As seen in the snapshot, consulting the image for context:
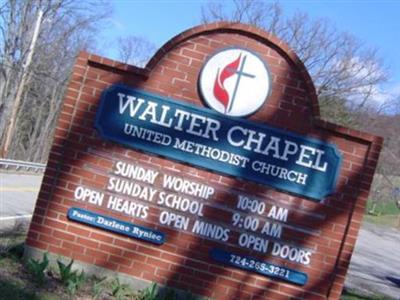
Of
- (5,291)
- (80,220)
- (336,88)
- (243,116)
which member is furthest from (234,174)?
(336,88)

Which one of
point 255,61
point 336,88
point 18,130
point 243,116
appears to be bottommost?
point 18,130

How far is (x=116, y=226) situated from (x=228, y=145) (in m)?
1.53

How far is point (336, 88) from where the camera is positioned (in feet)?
119

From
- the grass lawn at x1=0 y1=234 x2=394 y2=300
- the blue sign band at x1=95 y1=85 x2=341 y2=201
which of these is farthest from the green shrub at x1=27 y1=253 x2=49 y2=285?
the blue sign band at x1=95 y1=85 x2=341 y2=201

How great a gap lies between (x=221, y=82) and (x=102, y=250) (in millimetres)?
2288

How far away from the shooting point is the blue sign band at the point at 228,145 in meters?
7.23

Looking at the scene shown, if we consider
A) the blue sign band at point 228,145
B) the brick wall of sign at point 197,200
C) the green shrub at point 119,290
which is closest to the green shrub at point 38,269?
the brick wall of sign at point 197,200

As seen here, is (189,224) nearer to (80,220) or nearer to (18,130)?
(80,220)

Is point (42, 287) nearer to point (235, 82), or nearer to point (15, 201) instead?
point (235, 82)

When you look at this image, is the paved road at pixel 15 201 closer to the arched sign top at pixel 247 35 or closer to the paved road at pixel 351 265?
the paved road at pixel 351 265

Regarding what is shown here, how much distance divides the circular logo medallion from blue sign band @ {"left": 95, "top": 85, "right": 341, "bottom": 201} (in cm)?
15

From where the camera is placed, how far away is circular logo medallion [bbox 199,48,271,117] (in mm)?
7316

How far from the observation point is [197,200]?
7230mm

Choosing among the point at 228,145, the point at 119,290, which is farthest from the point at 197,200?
the point at 119,290
